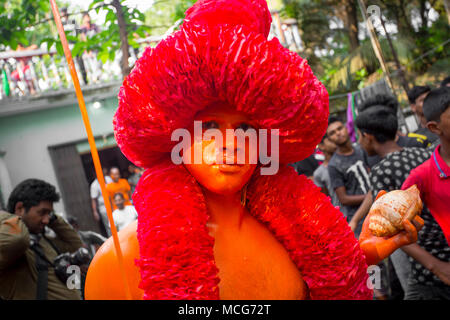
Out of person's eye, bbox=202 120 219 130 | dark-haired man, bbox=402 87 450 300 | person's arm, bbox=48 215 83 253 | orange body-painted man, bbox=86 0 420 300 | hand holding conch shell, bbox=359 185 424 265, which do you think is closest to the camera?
orange body-painted man, bbox=86 0 420 300

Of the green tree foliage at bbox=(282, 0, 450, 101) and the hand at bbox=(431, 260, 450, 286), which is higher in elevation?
the green tree foliage at bbox=(282, 0, 450, 101)

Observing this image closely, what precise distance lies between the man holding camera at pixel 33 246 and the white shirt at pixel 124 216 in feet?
6.93

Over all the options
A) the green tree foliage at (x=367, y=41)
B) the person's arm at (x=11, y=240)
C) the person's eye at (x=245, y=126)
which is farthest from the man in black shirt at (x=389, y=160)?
the green tree foliage at (x=367, y=41)

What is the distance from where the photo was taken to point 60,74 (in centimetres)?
718

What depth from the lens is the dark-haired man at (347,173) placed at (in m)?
3.46

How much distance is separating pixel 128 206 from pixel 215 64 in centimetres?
433

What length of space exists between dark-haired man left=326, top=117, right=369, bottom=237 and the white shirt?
253cm

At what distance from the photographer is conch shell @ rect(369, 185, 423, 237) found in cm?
141

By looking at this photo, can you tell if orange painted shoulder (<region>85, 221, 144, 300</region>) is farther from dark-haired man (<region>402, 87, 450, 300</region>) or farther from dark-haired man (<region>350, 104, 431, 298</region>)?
dark-haired man (<region>350, 104, 431, 298</region>)

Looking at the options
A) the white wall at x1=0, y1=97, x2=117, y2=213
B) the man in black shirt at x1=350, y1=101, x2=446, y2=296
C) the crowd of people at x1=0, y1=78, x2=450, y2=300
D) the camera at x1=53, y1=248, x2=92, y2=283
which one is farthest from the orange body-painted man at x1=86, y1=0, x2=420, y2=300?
the white wall at x1=0, y1=97, x2=117, y2=213

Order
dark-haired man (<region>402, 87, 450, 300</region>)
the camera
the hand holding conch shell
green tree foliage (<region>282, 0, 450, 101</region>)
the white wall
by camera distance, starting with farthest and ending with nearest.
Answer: green tree foliage (<region>282, 0, 450, 101</region>) → the white wall → the camera → dark-haired man (<region>402, 87, 450, 300</region>) → the hand holding conch shell

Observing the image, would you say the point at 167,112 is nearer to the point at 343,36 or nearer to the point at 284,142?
the point at 284,142
